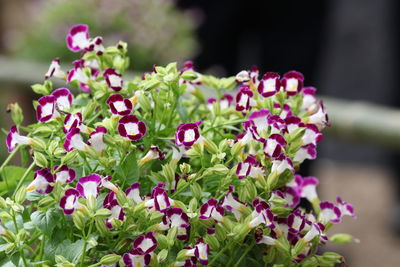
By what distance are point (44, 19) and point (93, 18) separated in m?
0.28

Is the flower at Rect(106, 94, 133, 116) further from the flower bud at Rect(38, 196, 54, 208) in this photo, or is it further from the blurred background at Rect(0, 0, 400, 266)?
the blurred background at Rect(0, 0, 400, 266)

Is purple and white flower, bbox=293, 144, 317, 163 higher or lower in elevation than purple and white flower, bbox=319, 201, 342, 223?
higher

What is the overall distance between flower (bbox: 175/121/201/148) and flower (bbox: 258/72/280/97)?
0.09 m

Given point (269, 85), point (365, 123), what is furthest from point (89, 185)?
point (365, 123)

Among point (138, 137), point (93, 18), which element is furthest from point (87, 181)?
point (93, 18)

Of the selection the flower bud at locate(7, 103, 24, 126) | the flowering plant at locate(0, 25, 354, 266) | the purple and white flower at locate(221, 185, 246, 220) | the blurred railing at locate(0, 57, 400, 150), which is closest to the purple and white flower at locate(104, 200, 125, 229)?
the flowering plant at locate(0, 25, 354, 266)

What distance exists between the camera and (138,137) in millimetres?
765

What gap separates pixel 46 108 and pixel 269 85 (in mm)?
246

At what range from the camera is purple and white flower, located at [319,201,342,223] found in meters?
0.89

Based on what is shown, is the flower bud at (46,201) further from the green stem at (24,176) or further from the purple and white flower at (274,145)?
the purple and white flower at (274,145)

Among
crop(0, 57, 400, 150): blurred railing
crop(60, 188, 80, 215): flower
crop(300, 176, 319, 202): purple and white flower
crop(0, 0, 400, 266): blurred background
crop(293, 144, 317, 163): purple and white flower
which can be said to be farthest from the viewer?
crop(0, 0, 400, 266): blurred background

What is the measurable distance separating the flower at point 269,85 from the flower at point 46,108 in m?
0.23

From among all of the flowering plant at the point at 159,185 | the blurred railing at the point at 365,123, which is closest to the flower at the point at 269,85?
the flowering plant at the point at 159,185

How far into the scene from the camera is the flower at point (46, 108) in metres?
0.80
